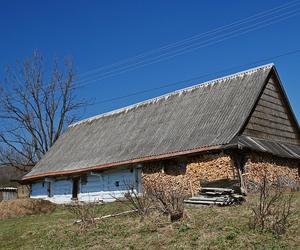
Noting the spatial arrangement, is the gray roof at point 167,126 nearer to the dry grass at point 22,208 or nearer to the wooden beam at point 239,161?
the wooden beam at point 239,161

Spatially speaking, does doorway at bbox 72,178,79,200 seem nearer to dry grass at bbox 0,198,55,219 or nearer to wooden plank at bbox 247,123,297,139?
dry grass at bbox 0,198,55,219

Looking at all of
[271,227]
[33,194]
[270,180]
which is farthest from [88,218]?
[33,194]

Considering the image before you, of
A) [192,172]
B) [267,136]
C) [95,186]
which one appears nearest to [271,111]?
[267,136]

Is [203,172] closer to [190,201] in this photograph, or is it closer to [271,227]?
[190,201]

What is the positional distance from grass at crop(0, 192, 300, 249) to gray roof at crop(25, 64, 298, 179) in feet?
24.2

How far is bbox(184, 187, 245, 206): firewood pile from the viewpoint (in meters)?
14.6

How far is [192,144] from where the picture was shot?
20625 millimetres

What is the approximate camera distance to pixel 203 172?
→ 19.7m

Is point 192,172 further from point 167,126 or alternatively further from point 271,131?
point 271,131

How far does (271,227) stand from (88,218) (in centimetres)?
570

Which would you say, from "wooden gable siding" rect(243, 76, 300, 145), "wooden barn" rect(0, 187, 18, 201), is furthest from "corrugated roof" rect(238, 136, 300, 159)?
"wooden barn" rect(0, 187, 18, 201)

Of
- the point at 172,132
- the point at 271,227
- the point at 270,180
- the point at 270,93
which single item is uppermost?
the point at 270,93

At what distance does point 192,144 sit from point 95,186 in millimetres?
7438

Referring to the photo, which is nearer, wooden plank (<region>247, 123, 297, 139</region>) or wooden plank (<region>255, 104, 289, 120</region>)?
wooden plank (<region>247, 123, 297, 139</region>)
